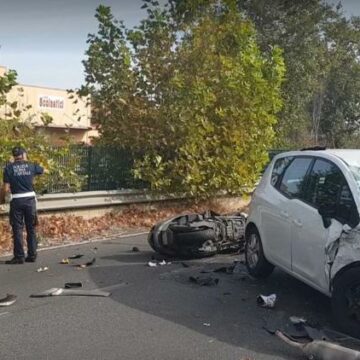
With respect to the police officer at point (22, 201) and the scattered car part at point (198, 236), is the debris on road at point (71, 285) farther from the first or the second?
the scattered car part at point (198, 236)

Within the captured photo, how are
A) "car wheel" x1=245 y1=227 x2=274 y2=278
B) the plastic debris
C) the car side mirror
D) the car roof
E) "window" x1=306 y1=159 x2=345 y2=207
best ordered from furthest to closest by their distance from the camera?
"car wheel" x1=245 y1=227 x2=274 y2=278 → the plastic debris → the car roof → "window" x1=306 y1=159 x2=345 y2=207 → the car side mirror

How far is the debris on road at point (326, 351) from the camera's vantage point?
4.56 m

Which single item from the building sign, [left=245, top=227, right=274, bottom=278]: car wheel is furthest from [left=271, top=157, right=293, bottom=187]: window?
the building sign

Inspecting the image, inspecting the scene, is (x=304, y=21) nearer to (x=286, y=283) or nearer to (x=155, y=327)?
(x=286, y=283)

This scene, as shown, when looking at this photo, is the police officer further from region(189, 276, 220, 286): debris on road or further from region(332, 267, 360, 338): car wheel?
region(332, 267, 360, 338): car wheel

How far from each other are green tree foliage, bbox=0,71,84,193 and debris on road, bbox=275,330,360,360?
701 cm

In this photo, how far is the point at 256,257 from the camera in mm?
7484

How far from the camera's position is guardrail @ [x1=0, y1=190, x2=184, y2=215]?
1118 centimetres

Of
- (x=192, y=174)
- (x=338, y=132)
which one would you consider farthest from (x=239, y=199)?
(x=338, y=132)

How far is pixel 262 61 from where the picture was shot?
14617 mm

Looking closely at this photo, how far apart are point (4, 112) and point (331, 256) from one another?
7.34 meters

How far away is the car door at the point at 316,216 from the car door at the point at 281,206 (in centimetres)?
16

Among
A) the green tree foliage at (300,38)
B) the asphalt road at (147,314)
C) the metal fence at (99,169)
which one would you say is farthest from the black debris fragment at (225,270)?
the green tree foliage at (300,38)

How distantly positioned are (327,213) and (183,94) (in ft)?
27.3
